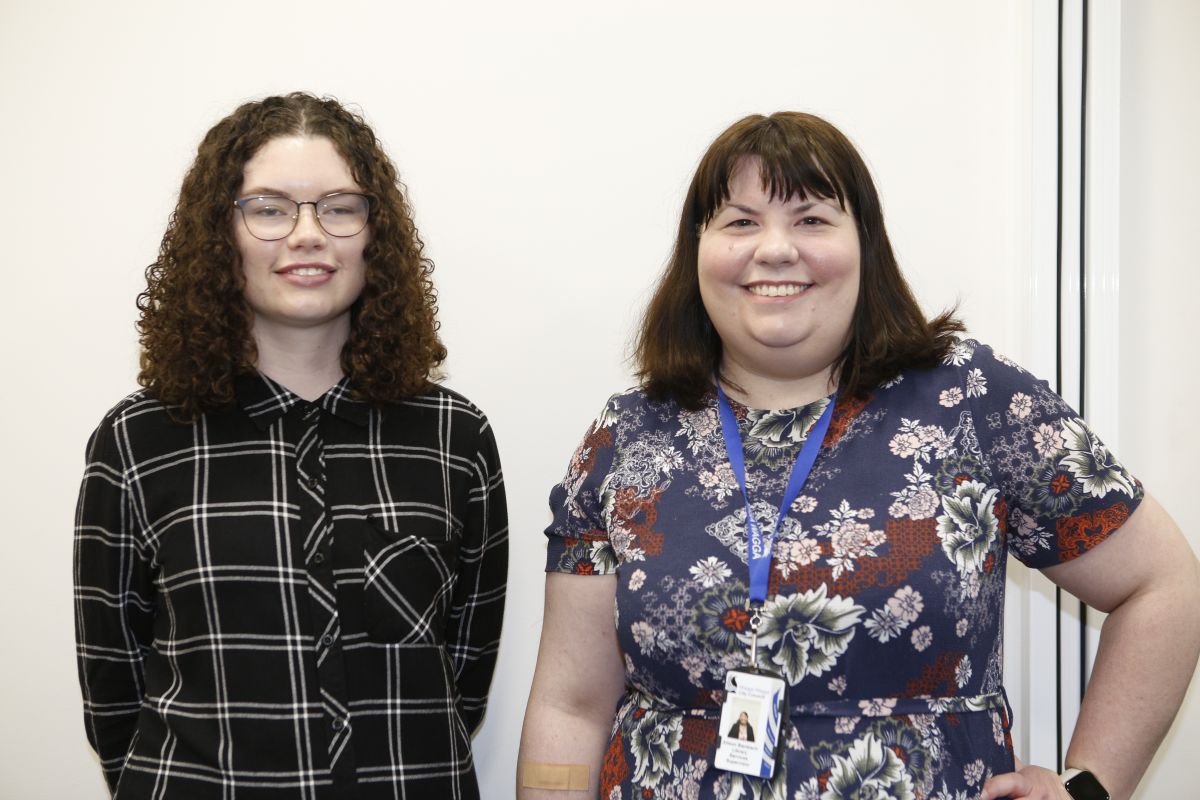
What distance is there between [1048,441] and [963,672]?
35cm

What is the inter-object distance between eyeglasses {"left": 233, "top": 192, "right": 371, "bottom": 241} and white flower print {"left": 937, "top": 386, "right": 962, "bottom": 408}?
3.19 feet

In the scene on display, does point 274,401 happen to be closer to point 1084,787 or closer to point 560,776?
point 560,776

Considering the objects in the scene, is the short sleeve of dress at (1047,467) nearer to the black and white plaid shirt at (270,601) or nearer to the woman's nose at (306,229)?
the black and white plaid shirt at (270,601)

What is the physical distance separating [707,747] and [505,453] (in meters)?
0.89

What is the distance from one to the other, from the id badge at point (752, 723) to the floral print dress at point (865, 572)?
0.9 inches

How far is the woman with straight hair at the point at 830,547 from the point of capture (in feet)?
4.70

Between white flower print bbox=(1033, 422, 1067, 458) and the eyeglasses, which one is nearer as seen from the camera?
white flower print bbox=(1033, 422, 1067, 458)

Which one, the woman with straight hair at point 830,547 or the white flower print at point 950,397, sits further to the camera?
the white flower print at point 950,397

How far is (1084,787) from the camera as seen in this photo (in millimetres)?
1542

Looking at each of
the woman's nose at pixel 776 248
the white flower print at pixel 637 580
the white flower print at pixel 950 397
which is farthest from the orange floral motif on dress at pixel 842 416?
the white flower print at pixel 637 580

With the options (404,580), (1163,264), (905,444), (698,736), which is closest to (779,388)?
(905,444)

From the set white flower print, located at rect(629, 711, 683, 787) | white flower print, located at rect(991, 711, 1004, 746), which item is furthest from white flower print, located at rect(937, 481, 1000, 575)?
white flower print, located at rect(629, 711, 683, 787)

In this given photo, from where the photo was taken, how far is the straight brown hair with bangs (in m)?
1.57

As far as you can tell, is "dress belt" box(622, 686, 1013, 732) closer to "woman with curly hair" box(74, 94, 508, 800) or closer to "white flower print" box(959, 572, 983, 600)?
"white flower print" box(959, 572, 983, 600)
